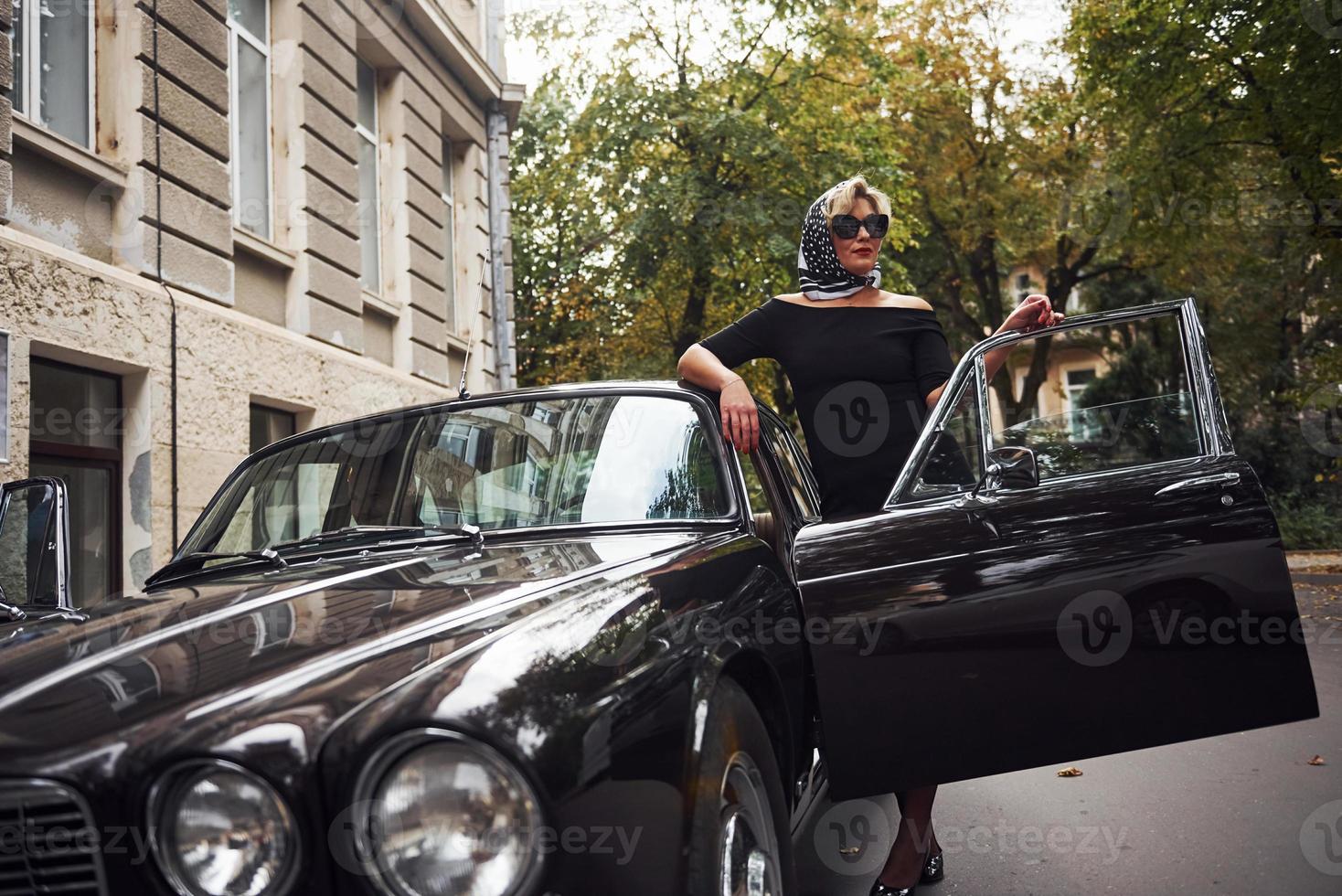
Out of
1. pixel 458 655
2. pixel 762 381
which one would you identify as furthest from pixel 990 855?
pixel 762 381

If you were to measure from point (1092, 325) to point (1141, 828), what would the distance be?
2227mm

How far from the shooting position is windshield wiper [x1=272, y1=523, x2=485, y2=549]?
329 centimetres

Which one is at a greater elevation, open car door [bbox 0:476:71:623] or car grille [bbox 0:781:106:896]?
open car door [bbox 0:476:71:623]

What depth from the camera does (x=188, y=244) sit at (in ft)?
30.1

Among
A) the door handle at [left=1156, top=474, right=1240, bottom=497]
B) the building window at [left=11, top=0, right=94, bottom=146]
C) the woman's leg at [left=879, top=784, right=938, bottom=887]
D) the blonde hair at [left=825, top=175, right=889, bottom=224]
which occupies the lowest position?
the woman's leg at [left=879, top=784, right=938, bottom=887]

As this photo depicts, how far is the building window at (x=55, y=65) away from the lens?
796cm

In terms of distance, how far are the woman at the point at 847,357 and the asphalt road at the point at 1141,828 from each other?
41cm

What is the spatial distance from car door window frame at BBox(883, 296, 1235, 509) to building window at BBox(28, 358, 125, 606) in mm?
6247

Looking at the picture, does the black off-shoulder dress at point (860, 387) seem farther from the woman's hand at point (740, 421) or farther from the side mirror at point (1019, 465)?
the side mirror at point (1019, 465)

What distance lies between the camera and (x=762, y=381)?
91.4 ft

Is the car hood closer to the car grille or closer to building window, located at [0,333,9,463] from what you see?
the car grille

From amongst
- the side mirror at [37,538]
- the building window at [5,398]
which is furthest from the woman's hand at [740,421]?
the building window at [5,398]

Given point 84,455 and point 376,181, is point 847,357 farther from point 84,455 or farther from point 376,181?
point 376,181

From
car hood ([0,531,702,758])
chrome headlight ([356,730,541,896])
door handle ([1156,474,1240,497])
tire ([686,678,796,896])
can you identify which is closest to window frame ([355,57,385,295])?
car hood ([0,531,702,758])
